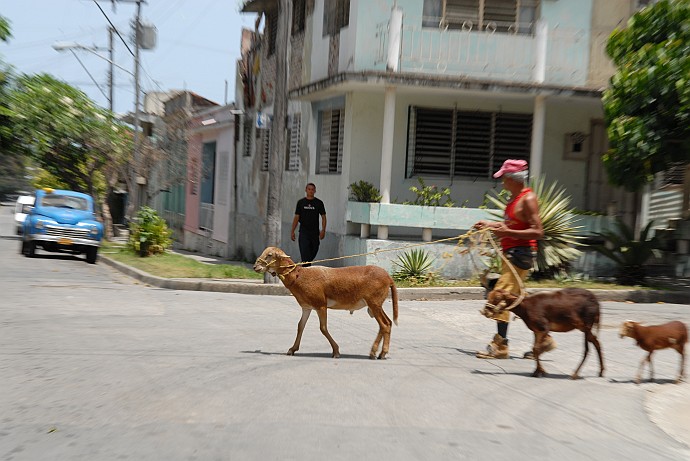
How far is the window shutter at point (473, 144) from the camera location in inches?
774

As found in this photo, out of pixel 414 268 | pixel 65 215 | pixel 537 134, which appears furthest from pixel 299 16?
pixel 414 268

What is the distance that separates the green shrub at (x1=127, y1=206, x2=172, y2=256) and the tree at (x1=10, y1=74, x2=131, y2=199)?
11.7 metres

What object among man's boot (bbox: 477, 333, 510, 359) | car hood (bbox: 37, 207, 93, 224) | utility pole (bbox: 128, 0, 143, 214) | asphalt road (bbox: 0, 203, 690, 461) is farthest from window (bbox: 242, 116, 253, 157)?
man's boot (bbox: 477, 333, 510, 359)

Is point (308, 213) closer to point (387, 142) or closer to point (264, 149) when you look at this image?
point (387, 142)

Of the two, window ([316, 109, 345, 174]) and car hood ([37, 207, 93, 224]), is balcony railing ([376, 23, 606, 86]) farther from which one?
car hood ([37, 207, 93, 224])

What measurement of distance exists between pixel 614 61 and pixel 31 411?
1394 cm

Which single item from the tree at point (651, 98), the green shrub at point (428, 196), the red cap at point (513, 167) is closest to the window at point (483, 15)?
the tree at point (651, 98)

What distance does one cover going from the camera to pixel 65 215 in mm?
24297

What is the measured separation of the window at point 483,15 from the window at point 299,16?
17.5 feet

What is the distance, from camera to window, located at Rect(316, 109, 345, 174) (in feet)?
67.8

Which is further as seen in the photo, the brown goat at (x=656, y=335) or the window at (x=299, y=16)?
the window at (x=299, y=16)

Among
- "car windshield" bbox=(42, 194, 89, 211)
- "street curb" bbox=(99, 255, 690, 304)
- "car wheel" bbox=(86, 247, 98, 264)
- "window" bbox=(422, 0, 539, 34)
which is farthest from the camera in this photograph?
"car windshield" bbox=(42, 194, 89, 211)

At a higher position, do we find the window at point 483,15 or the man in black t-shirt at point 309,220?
the window at point 483,15

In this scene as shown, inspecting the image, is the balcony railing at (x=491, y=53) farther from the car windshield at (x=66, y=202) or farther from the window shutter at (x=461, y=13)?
the car windshield at (x=66, y=202)
